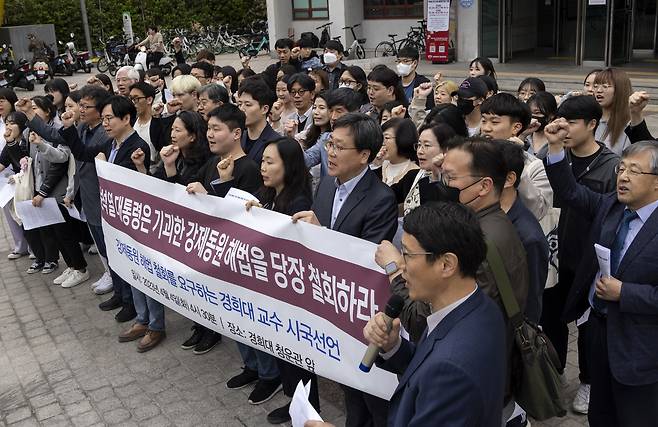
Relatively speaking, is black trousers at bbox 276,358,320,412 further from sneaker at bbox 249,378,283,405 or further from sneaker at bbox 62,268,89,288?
sneaker at bbox 62,268,89,288

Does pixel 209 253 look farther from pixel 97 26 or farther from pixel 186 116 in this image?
pixel 97 26

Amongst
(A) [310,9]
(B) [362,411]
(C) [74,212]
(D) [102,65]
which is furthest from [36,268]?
(D) [102,65]

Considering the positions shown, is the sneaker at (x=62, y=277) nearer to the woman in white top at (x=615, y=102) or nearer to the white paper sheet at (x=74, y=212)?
the white paper sheet at (x=74, y=212)

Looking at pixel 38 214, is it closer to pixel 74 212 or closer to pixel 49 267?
pixel 74 212

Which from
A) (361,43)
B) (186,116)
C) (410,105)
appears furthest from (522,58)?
(186,116)

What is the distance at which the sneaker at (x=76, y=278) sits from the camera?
645 cm

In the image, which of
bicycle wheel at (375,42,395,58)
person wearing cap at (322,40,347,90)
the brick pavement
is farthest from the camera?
bicycle wheel at (375,42,395,58)

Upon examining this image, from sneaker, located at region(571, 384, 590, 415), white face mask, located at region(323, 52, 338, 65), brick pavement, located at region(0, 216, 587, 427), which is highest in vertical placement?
white face mask, located at region(323, 52, 338, 65)

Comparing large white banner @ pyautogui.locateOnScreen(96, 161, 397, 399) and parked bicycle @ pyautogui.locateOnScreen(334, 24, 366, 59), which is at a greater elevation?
parked bicycle @ pyautogui.locateOnScreen(334, 24, 366, 59)

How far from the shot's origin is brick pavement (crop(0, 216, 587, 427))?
418cm

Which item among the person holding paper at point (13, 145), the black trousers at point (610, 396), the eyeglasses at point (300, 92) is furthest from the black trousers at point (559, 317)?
the person holding paper at point (13, 145)

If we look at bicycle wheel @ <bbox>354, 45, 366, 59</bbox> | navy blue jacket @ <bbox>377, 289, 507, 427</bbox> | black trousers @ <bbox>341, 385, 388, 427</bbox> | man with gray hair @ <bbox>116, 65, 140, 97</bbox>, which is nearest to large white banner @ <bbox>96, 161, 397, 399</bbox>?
black trousers @ <bbox>341, 385, 388, 427</bbox>

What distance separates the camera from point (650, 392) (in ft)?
9.77

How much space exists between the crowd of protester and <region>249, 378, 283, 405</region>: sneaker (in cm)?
2
